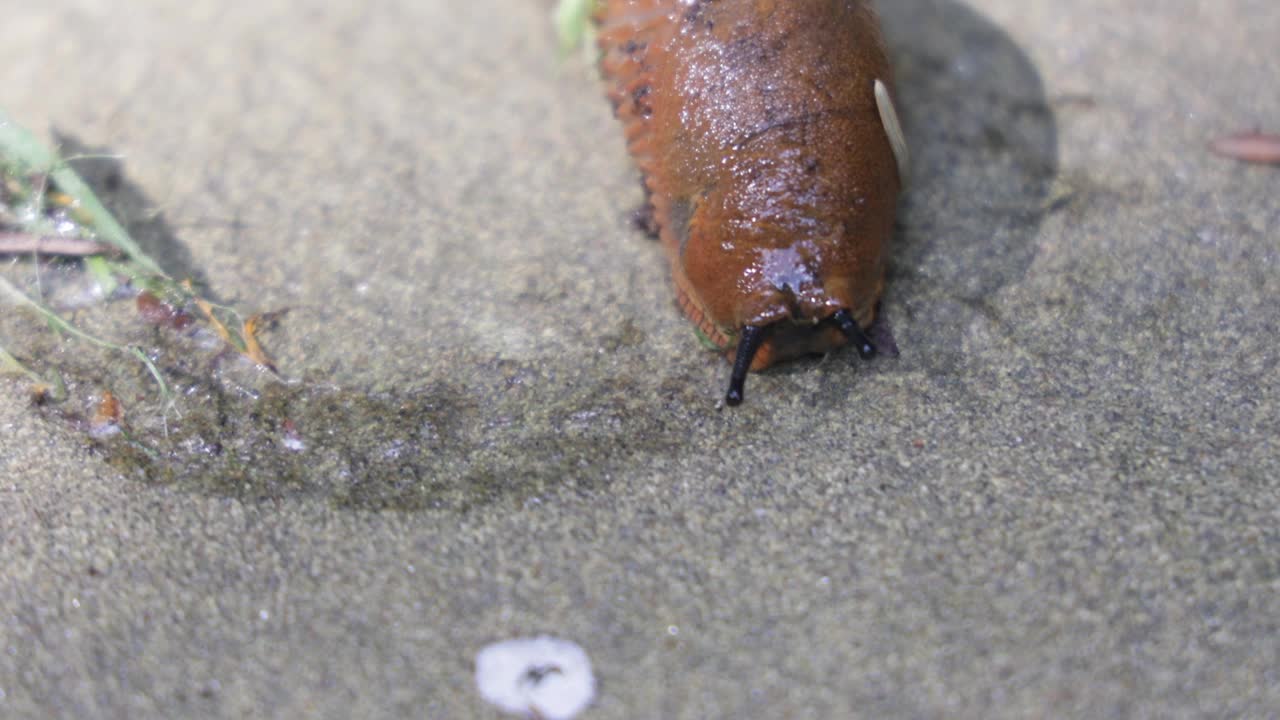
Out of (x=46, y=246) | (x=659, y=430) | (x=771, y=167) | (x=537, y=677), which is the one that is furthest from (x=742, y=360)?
(x=46, y=246)

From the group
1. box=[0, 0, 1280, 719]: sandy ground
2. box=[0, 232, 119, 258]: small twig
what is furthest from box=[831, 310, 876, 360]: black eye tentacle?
box=[0, 232, 119, 258]: small twig

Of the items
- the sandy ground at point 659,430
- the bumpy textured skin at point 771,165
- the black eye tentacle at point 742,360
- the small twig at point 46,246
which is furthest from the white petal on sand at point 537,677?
the small twig at point 46,246

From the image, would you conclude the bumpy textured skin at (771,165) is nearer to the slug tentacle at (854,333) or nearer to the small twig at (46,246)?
the slug tentacle at (854,333)

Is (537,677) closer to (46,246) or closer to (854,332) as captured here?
(854,332)

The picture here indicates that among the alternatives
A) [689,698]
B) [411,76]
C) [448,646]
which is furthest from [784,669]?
[411,76]

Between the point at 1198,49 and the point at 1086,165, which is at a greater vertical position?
the point at 1198,49

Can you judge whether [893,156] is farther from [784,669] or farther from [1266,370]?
[784,669]
